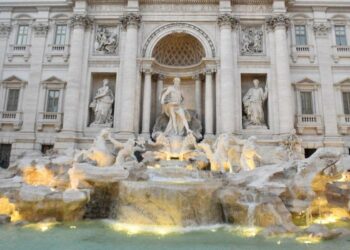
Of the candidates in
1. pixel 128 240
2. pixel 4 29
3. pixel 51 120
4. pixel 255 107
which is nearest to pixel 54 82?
pixel 51 120

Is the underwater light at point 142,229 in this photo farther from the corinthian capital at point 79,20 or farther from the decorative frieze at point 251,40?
the corinthian capital at point 79,20

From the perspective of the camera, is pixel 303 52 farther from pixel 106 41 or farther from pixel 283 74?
pixel 106 41

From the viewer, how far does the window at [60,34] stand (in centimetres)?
2011

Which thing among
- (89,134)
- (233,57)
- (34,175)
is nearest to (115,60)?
(89,134)

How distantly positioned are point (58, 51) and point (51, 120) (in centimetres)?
479

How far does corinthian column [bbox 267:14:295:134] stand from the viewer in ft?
56.8

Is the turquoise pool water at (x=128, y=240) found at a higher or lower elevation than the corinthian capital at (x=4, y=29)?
lower

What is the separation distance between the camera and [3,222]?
9.66m

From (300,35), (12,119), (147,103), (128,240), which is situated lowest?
(128,240)

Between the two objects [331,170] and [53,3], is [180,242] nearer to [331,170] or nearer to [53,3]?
[331,170]

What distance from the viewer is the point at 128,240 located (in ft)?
25.9

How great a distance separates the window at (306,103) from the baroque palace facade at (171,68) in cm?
6

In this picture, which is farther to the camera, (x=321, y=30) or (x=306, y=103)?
(x=321, y=30)

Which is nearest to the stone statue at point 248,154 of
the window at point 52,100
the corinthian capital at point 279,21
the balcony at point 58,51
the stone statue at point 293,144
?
the stone statue at point 293,144
